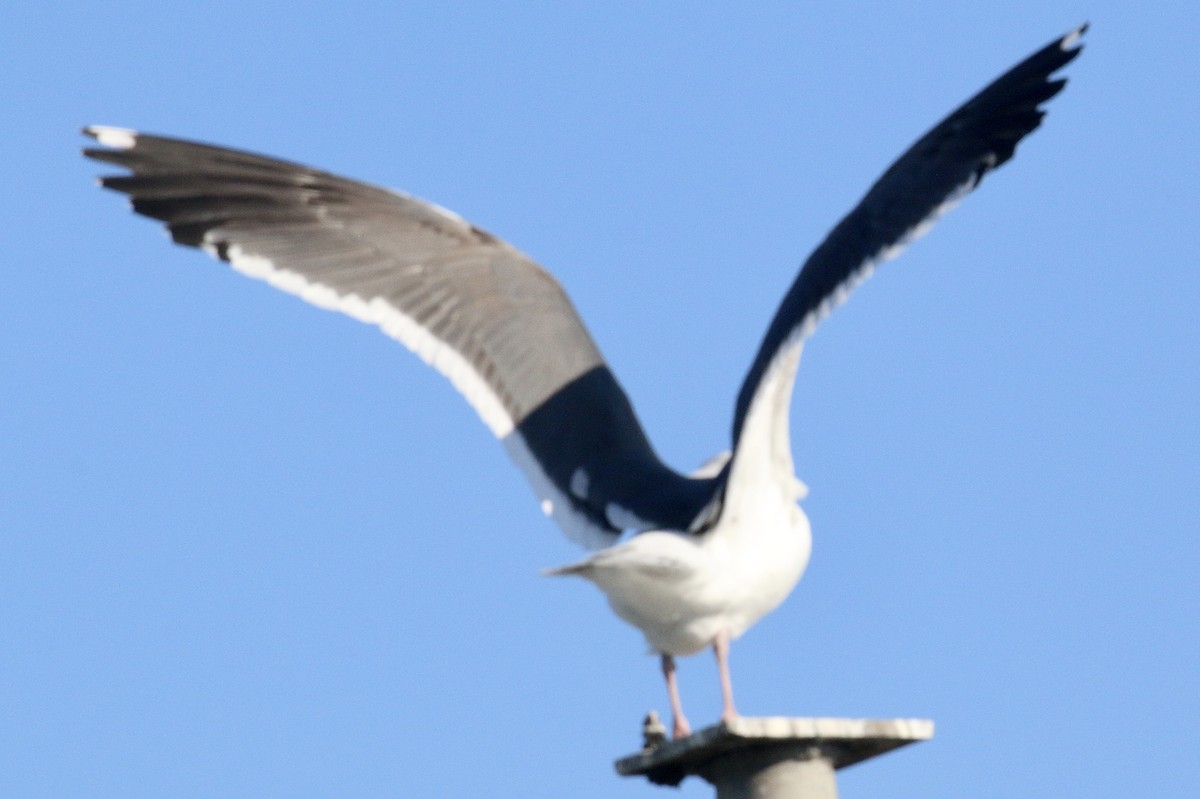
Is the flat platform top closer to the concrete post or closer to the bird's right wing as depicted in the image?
the concrete post

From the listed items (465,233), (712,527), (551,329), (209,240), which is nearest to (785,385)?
(712,527)

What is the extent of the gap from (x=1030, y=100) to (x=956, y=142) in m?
0.37

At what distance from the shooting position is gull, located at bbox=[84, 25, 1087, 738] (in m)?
6.09

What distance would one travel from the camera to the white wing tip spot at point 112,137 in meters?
7.84

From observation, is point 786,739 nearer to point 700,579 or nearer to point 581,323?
point 700,579

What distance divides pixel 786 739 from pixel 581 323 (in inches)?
108

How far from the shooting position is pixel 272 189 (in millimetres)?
8055

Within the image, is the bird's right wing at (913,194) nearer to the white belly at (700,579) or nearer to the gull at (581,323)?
the gull at (581,323)

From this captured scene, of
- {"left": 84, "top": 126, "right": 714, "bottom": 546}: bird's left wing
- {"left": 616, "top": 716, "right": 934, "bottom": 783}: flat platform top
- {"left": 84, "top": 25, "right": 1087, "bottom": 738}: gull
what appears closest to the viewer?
{"left": 616, "top": 716, "right": 934, "bottom": 783}: flat platform top

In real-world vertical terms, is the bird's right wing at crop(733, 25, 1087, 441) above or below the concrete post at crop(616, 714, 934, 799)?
above

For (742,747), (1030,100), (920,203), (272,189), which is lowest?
(742,747)

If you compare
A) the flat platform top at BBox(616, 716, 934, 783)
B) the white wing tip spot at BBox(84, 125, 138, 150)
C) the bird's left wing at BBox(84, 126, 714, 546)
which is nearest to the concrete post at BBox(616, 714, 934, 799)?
the flat platform top at BBox(616, 716, 934, 783)

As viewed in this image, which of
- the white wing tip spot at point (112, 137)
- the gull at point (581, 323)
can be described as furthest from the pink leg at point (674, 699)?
the white wing tip spot at point (112, 137)

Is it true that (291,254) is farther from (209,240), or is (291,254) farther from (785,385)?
(785,385)
